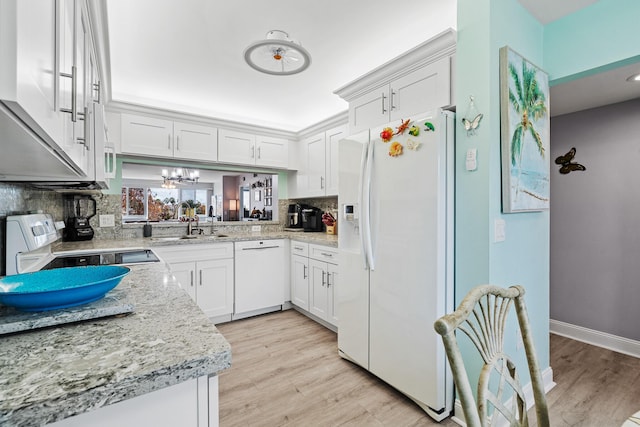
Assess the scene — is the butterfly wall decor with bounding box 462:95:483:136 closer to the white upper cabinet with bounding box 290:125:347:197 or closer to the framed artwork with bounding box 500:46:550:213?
the framed artwork with bounding box 500:46:550:213

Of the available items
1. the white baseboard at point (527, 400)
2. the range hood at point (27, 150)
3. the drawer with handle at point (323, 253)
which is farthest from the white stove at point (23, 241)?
the white baseboard at point (527, 400)

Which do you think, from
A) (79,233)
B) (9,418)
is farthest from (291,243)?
(9,418)

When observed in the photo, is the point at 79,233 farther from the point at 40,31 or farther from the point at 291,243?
the point at 40,31

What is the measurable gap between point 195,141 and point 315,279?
2.01m

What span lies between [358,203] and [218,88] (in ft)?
6.45

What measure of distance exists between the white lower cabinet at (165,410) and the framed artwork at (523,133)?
1.73 metres

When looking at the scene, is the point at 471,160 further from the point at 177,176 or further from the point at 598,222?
the point at 177,176

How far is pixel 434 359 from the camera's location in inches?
67.9

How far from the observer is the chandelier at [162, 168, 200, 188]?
3820mm

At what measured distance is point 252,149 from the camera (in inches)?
148

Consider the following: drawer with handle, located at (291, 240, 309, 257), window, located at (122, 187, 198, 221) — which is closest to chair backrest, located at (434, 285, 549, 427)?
drawer with handle, located at (291, 240, 309, 257)

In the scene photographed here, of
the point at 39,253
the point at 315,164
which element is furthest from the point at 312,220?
the point at 39,253

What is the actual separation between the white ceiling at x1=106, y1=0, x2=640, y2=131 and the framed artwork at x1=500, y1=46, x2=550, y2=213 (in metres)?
0.45

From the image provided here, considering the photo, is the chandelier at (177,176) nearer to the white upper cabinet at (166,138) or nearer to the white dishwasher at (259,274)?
the white upper cabinet at (166,138)
